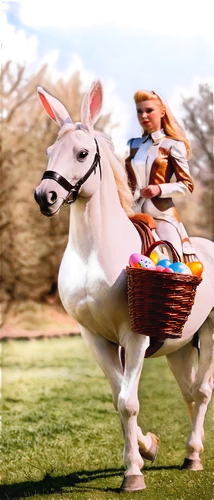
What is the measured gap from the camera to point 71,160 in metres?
3.91

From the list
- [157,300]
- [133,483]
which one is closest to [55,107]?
[157,300]

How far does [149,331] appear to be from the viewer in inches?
155

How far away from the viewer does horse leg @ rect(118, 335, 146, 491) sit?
413 cm

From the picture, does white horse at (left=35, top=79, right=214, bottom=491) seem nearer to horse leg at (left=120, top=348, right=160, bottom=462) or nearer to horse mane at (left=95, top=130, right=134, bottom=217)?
horse mane at (left=95, top=130, right=134, bottom=217)

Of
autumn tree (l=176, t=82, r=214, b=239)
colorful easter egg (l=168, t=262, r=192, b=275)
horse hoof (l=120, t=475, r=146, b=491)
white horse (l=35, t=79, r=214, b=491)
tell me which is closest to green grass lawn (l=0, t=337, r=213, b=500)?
horse hoof (l=120, t=475, r=146, b=491)

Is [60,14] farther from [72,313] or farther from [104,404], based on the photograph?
[104,404]

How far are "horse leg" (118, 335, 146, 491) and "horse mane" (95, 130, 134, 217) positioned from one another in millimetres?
773

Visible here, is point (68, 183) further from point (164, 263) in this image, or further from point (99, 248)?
point (164, 263)

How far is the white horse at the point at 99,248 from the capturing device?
3.96 metres

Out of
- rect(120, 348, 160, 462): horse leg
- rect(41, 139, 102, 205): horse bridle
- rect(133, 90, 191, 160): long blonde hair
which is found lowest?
rect(120, 348, 160, 462): horse leg

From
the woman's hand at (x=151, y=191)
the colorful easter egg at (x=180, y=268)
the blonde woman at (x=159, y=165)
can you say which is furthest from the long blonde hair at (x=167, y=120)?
the colorful easter egg at (x=180, y=268)

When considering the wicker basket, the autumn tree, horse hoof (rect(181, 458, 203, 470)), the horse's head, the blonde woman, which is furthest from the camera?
the autumn tree

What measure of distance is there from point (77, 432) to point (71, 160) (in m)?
3.51

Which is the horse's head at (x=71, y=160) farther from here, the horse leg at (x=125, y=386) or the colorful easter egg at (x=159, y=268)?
the horse leg at (x=125, y=386)
